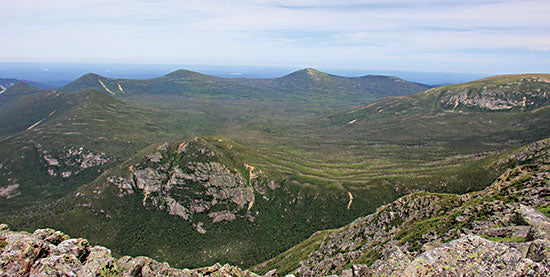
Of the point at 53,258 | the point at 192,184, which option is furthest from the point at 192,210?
the point at 53,258

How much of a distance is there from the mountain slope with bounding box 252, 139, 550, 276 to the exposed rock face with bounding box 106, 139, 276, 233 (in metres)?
60.8

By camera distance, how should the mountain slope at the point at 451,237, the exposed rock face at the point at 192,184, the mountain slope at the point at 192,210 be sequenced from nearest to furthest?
the mountain slope at the point at 451,237, the mountain slope at the point at 192,210, the exposed rock face at the point at 192,184

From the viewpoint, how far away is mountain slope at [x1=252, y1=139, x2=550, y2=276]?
98.6ft

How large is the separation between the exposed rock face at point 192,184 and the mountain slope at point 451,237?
199 feet

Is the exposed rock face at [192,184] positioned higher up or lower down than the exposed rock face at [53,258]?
lower down

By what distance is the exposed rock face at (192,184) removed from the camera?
6757 inches

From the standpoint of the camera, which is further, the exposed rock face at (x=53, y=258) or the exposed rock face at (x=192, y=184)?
the exposed rock face at (x=192, y=184)

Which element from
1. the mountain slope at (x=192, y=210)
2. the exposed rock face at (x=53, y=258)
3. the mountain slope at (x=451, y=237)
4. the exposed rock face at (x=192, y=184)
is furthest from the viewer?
the exposed rock face at (x=192, y=184)

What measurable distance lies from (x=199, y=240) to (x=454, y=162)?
675 feet

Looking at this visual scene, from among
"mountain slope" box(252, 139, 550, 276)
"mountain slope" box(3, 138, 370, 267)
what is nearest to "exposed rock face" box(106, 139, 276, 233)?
"mountain slope" box(3, 138, 370, 267)

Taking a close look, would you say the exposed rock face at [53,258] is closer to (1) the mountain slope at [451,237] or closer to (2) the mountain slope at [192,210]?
(1) the mountain slope at [451,237]

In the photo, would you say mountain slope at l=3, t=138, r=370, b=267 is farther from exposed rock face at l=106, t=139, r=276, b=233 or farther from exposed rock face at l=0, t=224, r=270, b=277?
exposed rock face at l=0, t=224, r=270, b=277

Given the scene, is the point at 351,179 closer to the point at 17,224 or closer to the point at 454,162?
the point at 454,162

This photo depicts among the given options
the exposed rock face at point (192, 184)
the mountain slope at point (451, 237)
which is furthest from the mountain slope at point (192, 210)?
the mountain slope at point (451, 237)
